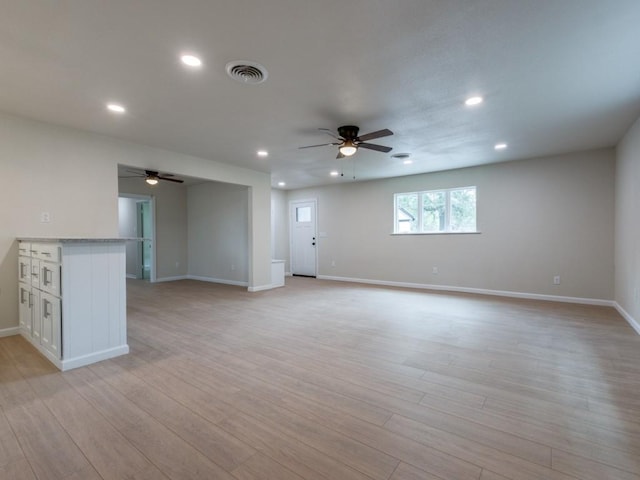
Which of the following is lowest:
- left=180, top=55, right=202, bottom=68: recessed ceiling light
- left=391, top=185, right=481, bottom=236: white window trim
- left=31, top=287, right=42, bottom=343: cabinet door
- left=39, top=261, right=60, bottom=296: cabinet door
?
left=31, top=287, right=42, bottom=343: cabinet door

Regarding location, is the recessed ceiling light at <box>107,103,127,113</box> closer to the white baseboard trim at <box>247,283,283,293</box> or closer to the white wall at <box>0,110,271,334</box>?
the white wall at <box>0,110,271,334</box>

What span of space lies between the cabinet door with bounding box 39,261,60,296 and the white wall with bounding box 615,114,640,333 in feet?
20.1

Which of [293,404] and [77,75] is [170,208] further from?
[293,404]

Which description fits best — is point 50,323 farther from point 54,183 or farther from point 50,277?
point 54,183

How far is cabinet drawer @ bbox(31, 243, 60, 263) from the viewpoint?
2674 millimetres

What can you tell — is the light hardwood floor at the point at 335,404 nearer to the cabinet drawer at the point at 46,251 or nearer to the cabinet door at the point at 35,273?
the cabinet door at the point at 35,273

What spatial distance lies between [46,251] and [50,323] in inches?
26.6

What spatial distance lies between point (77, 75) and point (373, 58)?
251cm

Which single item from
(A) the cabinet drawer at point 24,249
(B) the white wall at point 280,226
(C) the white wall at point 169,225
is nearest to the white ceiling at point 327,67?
(A) the cabinet drawer at point 24,249

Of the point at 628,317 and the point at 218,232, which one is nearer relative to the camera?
the point at 628,317

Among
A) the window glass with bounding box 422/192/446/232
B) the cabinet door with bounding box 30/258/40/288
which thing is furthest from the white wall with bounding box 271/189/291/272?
the cabinet door with bounding box 30/258/40/288

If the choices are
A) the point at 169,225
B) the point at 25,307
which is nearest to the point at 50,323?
the point at 25,307

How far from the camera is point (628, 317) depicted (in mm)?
3951

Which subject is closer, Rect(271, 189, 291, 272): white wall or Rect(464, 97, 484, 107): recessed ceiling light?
Rect(464, 97, 484, 107): recessed ceiling light
